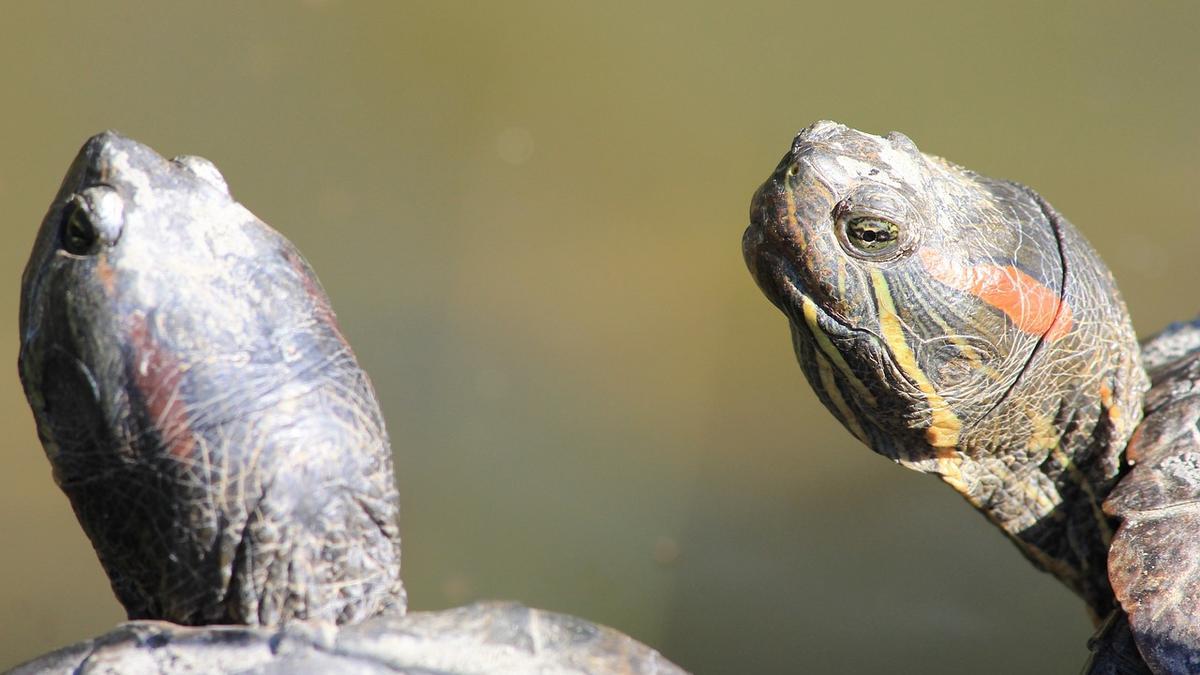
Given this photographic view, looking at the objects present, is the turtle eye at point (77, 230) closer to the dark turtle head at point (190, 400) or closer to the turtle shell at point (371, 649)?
the dark turtle head at point (190, 400)

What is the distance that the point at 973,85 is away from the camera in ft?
15.7

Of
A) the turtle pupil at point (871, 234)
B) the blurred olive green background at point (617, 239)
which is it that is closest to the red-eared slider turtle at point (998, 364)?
the turtle pupil at point (871, 234)

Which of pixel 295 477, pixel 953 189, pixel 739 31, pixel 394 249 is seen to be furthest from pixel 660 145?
pixel 295 477

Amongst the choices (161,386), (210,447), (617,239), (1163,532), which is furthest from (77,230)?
(617,239)

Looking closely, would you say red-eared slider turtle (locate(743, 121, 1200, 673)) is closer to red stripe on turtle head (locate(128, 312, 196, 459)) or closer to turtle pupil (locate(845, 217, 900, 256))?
turtle pupil (locate(845, 217, 900, 256))

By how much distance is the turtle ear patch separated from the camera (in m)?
1.98

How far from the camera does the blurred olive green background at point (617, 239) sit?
160 inches

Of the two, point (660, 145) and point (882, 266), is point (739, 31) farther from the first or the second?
point (882, 266)

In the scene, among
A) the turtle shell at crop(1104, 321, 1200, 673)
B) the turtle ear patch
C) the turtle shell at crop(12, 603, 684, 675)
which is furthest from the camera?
the turtle ear patch

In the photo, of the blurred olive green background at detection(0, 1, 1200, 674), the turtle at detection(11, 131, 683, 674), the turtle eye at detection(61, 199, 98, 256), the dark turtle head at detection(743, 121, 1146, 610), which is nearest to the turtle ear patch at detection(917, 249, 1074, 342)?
the dark turtle head at detection(743, 121, 1146, 610)

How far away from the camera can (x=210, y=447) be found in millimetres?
1675

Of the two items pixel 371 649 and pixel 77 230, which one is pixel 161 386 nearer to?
pixel 77 230

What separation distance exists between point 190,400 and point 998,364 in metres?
1.50

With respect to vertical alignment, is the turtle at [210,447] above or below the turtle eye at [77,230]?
below
